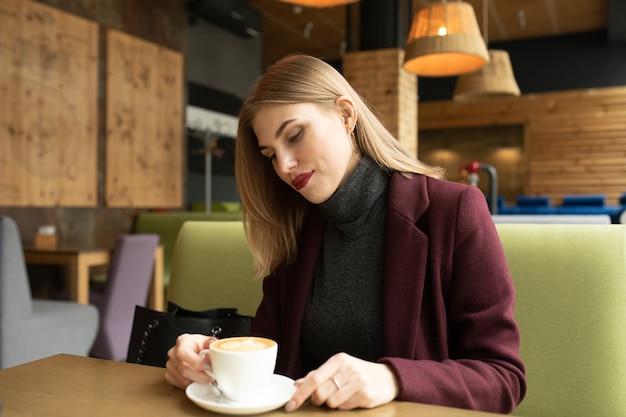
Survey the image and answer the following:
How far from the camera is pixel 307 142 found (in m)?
1.23

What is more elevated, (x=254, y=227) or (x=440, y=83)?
(x=440, y=83)

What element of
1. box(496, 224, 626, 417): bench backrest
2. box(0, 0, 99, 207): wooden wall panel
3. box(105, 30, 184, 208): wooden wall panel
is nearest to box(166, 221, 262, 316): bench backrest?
box(496, 224, 626, 417): bench backrest

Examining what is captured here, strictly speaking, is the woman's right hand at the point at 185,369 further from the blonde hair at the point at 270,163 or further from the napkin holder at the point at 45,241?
the napkin holder at the point at 45,241

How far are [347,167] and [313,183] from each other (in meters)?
0.13

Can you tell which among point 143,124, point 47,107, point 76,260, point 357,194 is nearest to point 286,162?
point 357,194

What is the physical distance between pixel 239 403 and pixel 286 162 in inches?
21.2

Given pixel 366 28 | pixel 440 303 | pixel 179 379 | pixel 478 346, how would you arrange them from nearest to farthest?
pixel 179 379 → pixel 478 346 → pixel 440 303 → pixel 366 28

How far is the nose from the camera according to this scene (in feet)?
4.03

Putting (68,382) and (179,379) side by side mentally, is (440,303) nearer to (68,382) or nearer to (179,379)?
(179,379)

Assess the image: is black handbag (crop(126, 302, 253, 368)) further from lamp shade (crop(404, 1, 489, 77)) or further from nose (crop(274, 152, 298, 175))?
lamp shade (crop(404, 1, 489, 77))

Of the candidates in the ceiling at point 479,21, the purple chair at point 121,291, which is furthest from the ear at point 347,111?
the ceiling at point 479,21

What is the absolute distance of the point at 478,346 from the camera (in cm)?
111

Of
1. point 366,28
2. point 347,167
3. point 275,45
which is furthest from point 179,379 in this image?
point 275,45

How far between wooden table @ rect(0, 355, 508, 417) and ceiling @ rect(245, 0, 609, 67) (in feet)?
22.8
